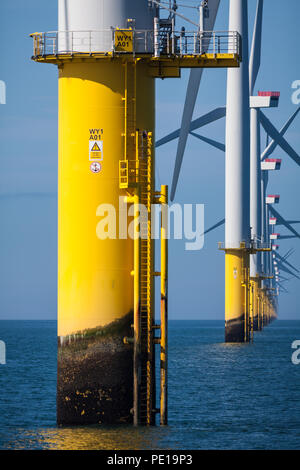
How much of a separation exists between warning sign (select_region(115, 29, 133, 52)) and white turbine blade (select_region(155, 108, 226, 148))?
70301 mm

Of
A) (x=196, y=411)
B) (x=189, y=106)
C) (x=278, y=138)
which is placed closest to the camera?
(x=196, y=411)

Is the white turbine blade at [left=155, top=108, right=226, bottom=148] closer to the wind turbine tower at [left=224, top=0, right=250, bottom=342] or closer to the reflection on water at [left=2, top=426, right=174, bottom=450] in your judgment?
the wind turbine tower at [left=224, top=0, right=250, bottom=342]

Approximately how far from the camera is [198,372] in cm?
7756

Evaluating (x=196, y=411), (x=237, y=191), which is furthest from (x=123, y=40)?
(x=237, y=191)

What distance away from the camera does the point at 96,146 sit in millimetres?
37812

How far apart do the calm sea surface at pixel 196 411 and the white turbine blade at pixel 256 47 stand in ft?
112

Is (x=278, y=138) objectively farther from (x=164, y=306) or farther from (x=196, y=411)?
(x=164, y=306)

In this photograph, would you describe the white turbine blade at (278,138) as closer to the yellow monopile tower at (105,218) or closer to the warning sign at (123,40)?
the yellow monopile tower at (105,218)

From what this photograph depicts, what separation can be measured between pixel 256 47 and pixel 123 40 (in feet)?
253

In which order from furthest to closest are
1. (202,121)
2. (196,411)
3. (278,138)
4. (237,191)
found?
(278,138) → (237,191) → (202,121) → (196,411)

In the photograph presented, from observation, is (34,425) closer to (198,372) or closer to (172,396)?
(172,396)

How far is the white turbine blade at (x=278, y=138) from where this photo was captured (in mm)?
110137

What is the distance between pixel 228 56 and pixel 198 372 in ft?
138
